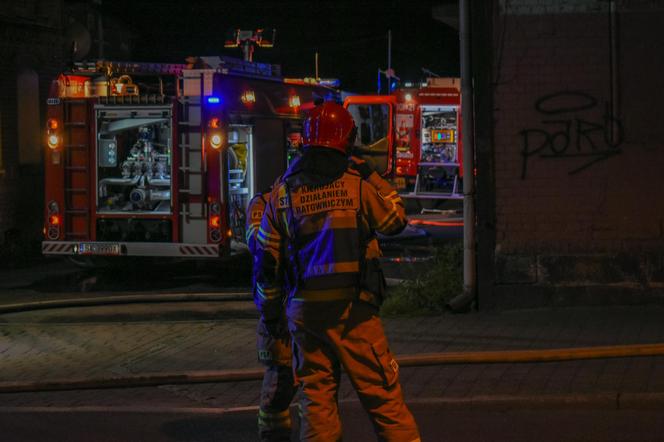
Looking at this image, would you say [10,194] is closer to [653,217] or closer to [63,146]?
[63,146]

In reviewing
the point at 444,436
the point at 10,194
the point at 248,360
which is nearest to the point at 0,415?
the point at 248,360

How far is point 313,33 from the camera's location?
34531mm

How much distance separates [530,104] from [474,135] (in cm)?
61

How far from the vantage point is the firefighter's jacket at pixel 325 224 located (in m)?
4.62

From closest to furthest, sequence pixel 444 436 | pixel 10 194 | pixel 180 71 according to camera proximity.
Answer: pixel 444 436 → pixel 180 71 → pixel 10 194

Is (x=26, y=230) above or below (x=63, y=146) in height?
below

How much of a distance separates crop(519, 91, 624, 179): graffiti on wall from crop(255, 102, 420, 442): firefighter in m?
5.16

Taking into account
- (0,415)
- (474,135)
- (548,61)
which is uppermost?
(548,61)

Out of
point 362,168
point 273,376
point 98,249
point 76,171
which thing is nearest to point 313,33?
point 76,171

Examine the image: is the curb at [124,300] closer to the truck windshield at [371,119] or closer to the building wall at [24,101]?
the building wall at [24,101]

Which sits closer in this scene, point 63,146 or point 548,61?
point 548,61

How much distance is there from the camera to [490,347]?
8.02 meters

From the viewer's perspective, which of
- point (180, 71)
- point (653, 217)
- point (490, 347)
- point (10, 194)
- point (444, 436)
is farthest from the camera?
point (10, 194)

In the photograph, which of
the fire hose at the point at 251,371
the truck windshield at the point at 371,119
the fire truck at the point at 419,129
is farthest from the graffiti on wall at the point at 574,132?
the truck windshield at the point at 371,119
